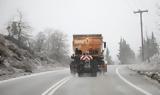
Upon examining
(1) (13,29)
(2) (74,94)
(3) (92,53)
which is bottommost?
(2) (74,94)

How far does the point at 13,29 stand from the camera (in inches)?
2493

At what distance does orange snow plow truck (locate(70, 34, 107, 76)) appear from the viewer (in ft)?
88.4

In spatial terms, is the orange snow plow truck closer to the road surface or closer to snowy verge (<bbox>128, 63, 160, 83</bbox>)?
snowy verge (<bbox>128, 63, 160, 83</bbox>)

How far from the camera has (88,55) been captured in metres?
27.2

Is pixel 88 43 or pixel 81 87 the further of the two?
pixel 88 43

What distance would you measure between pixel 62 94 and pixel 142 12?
145 ft

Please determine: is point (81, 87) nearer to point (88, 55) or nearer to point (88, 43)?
point (88, 55)

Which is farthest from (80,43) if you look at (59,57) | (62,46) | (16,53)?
(62,46)

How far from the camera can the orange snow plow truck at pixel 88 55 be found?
2694 centimetres

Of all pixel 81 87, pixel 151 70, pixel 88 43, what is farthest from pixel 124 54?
pixel 81 87

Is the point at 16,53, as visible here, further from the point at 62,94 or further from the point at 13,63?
the point at 62,94

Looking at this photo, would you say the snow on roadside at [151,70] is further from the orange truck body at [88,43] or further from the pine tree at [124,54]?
the pine tree at [124,54]

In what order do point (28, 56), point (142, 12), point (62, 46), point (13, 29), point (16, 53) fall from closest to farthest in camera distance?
point (16, 53), point (28, 56), point (142, 12), point (13, 29), point (62, 46)

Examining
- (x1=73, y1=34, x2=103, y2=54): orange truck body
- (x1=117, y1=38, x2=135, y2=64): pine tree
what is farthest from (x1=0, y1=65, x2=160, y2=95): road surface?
(x1=117, y1=38, x2=135, y2=64): pine tree
